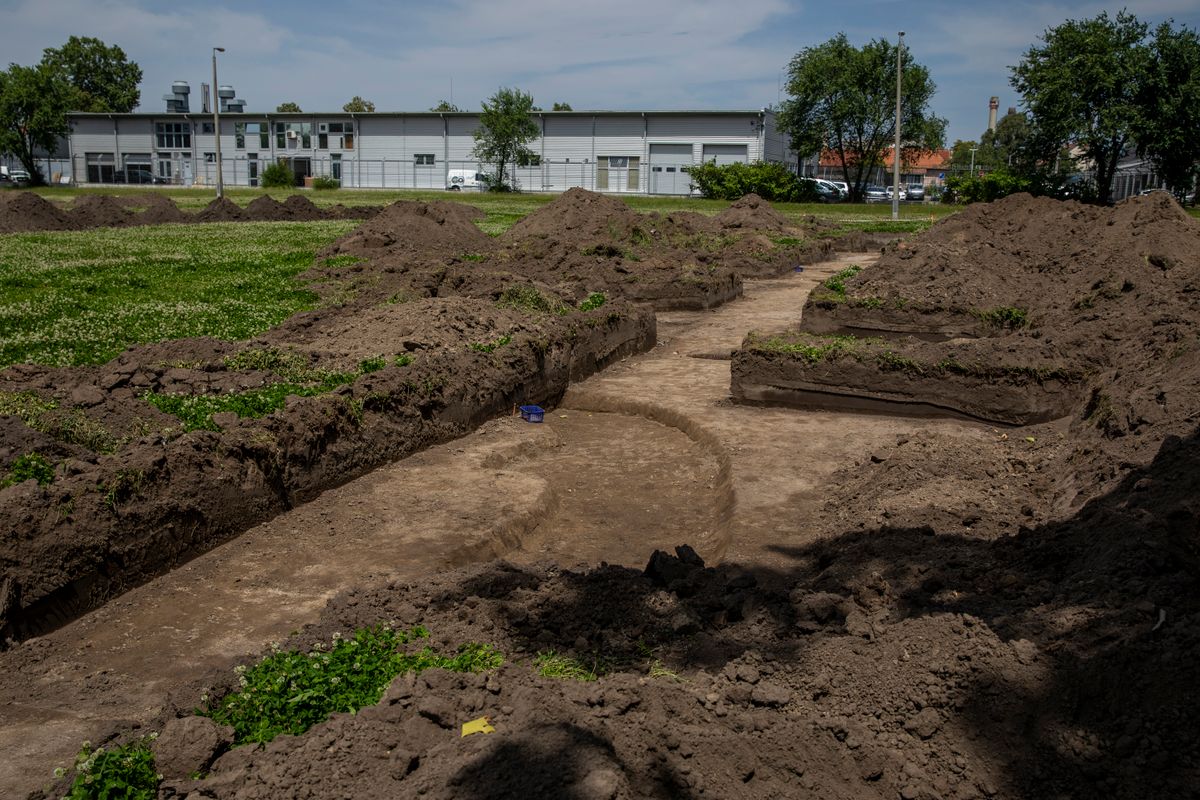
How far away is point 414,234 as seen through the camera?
20219 millimetres

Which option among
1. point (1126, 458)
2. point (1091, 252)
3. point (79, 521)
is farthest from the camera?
point (1091, 252)

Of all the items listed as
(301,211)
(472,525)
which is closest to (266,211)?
(301,211)

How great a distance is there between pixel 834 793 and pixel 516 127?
173 ft

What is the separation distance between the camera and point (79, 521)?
17.6 feet

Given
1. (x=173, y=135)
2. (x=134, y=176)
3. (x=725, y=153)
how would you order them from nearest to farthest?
(x=725, y=153), (x=173, y=135), (x=134, y=176)

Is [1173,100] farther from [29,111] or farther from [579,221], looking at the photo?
[29,111]

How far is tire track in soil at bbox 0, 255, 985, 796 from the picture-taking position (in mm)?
4633

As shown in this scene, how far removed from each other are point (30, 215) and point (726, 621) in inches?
1003

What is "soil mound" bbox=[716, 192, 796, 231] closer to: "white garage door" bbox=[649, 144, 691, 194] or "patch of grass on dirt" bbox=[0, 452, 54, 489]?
"patch of grass on dirt" bbox=[0, 452, 54, 489]

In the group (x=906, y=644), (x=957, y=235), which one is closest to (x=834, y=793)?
(x=906, y=644)

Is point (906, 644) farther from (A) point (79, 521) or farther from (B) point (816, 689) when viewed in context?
(A) point (79, 521)

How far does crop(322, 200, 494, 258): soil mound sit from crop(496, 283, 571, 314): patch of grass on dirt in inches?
232

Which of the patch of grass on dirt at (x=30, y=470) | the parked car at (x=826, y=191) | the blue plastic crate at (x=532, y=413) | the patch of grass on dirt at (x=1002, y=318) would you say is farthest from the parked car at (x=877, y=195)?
the patch of grass on dirt at (x=30, y=470)

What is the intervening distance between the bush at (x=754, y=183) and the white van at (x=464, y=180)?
1350cm
